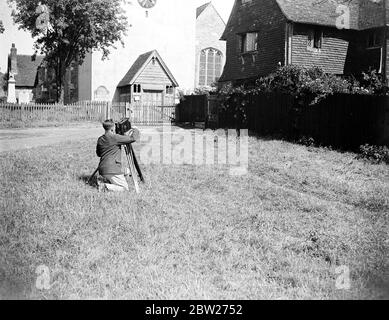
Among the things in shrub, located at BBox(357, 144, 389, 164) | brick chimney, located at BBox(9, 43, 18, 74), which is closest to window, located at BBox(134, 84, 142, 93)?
shrub, located at BBox(357, 144, 389, 164)

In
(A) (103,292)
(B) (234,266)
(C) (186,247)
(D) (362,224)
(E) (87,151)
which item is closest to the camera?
(A) (103,292)

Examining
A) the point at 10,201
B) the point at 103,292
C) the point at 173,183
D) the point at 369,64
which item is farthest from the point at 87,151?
the point at 369,64

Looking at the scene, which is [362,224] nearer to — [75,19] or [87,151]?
[87,151]

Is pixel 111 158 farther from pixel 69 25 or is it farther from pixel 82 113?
pixel 69 25

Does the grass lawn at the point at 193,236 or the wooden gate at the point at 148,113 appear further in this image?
the wooden gate at the point at 148,113

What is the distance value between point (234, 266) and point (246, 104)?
51.4 feet

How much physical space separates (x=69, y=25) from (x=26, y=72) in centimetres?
3281

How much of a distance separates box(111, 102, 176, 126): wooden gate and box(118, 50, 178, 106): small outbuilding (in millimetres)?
3520

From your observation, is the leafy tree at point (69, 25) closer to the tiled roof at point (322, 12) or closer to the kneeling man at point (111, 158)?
the tiled roof at point (322, 12)

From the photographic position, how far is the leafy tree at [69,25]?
29.2 metres

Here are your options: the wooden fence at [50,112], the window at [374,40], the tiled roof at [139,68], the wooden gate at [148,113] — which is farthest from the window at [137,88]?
the window at [374,40]

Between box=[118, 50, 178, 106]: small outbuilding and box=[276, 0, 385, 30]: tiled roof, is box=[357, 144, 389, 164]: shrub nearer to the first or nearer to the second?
box=[276, 0, 385, 30]: tiled roof

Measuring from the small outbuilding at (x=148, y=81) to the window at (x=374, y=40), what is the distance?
48.1 ft
